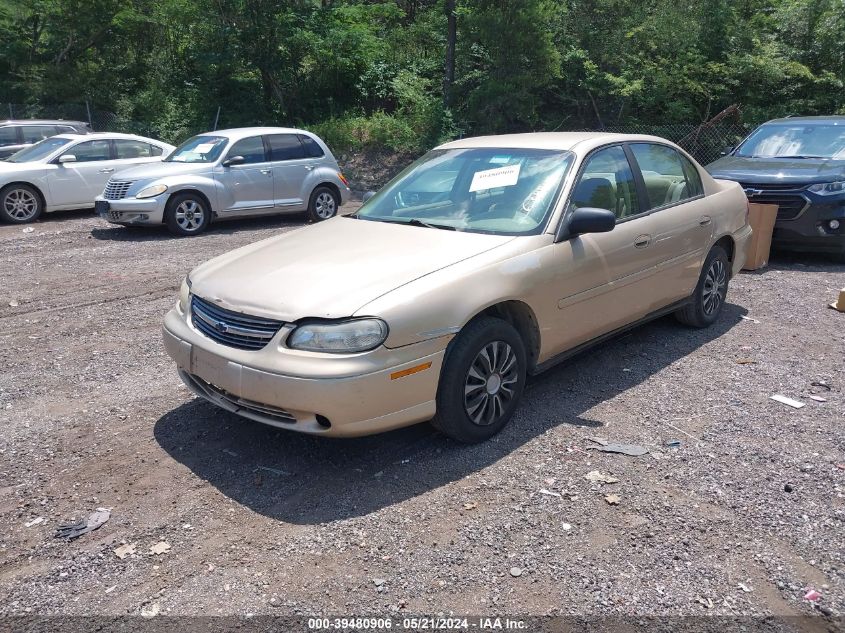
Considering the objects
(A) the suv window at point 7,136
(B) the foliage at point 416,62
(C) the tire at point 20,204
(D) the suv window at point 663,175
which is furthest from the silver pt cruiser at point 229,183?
(D) the suv window at point 663,175

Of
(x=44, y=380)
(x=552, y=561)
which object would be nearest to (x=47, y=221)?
(x=44, y=380)

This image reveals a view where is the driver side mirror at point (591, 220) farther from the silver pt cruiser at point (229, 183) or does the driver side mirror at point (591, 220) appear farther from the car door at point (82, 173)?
the car door at point (82, 173)

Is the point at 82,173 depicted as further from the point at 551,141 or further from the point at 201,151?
the point at 551,141

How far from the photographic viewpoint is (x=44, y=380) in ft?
18.8

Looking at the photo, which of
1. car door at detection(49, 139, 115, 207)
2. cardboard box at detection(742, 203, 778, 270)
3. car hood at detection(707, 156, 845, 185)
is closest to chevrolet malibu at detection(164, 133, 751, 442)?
cardboard box at detection(742, 203, 778, 270)

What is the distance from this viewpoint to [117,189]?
455 inches

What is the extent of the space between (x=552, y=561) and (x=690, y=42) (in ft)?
56.0

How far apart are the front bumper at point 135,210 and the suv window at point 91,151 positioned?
247 centimetres

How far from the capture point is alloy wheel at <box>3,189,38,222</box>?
1275cm

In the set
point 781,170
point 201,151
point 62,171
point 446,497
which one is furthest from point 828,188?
point 62,171

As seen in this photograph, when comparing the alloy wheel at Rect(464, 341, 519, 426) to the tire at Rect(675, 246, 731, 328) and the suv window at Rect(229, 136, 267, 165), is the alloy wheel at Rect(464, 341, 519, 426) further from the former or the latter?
the suv window at Rect(229, 136, 267, 165)

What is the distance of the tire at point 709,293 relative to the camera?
6.55 meters

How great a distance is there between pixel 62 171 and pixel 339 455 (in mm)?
10888

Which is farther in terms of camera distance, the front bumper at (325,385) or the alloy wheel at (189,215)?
the alloy wheel at (189,215)
